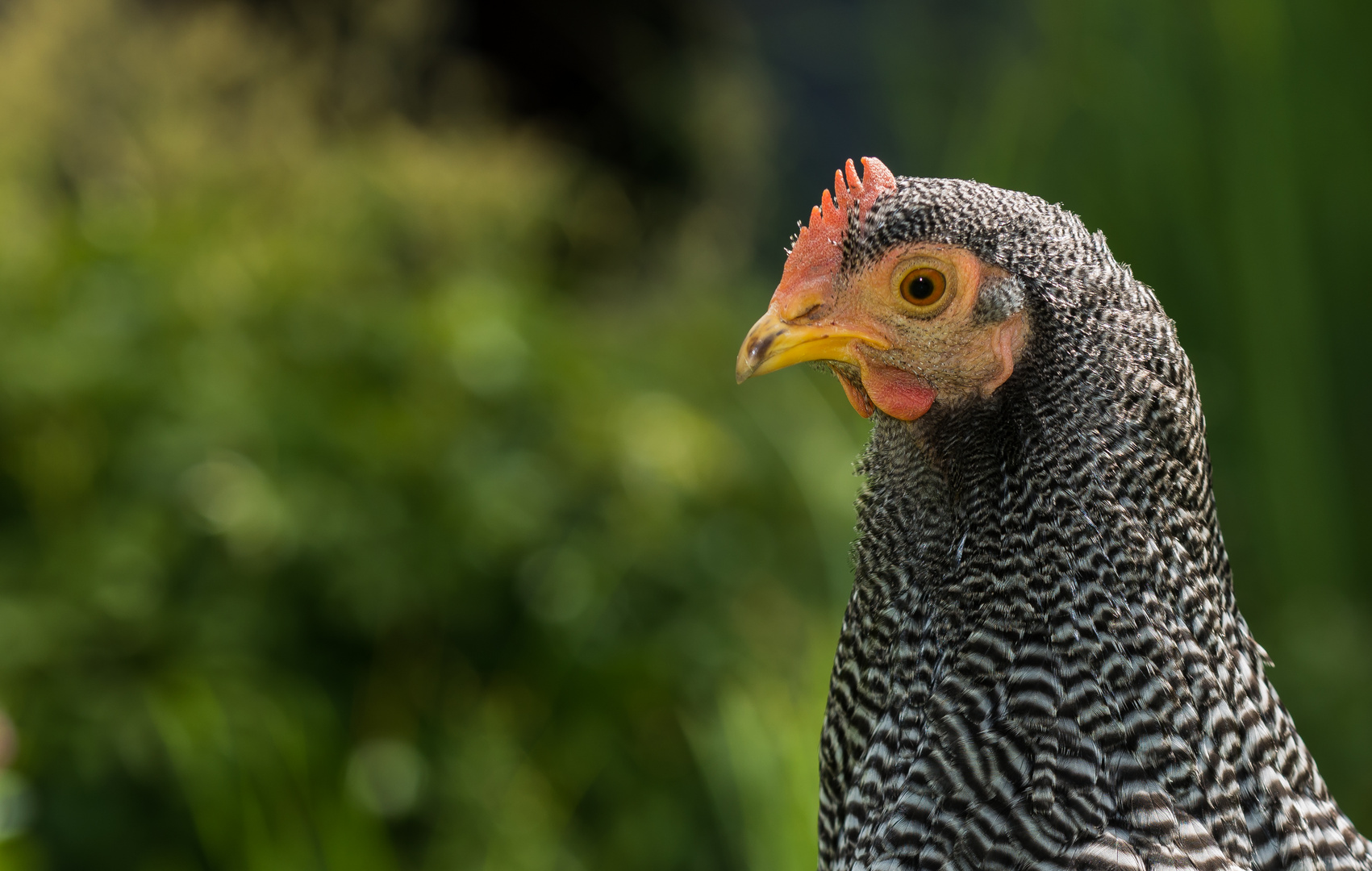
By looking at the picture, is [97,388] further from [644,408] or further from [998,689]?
[998,689]

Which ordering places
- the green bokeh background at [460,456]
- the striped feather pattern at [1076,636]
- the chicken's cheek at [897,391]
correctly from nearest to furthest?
the striped feather pattern at [1076,636] < the chicken's cheek at [897,391] < the green bokeh background at [460,456]

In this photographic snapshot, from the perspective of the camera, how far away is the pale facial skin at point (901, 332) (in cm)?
121

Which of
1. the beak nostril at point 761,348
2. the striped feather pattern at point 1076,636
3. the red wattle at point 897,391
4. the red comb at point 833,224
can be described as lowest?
the striped feather pattern at point 1076,636

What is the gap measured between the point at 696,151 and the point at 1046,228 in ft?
14.2

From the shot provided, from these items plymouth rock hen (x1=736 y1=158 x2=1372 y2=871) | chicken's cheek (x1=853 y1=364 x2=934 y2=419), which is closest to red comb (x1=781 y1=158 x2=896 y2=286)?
plymouth rock hen (x1=736 y1=158 x2=1372 y2=871)

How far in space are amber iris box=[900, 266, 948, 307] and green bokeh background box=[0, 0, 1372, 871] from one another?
1357 mm

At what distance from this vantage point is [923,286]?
125cm

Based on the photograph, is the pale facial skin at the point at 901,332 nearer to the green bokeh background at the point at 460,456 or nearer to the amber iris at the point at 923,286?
the amber iris at the point at 923,286

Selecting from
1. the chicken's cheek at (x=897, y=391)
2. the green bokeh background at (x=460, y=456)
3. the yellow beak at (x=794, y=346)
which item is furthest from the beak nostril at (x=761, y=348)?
the green bokeh background at (x=460, y=456)

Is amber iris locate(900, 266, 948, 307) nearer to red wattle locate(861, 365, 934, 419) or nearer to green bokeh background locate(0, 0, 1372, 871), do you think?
red wattle locate(861, 365, 934, 419)

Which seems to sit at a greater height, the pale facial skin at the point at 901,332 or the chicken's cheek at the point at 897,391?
the pale facial skin at the point at 901,332

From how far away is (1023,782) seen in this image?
3.82 feet

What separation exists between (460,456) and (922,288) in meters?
1.99

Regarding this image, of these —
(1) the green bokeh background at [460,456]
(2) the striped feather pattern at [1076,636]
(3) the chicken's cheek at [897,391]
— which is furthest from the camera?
(1) the green bokeh background at [460,456]
